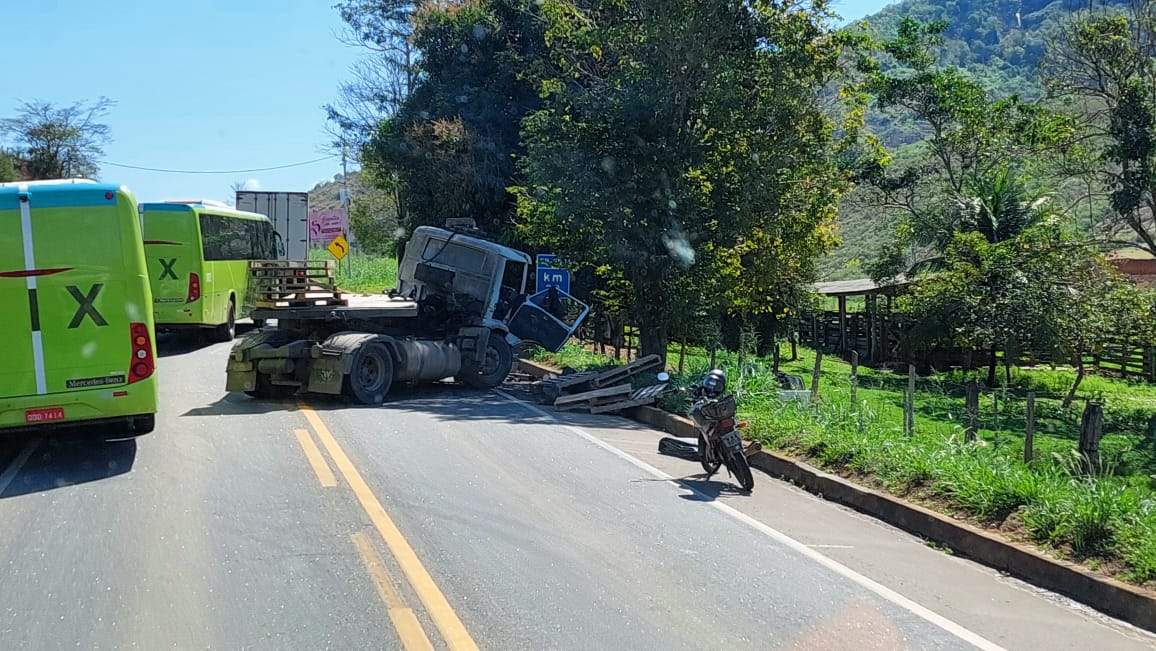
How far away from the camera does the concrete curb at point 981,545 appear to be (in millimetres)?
6584

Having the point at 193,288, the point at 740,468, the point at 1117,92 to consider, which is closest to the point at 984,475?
the point at 740,468

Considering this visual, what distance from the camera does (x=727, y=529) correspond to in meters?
8.08

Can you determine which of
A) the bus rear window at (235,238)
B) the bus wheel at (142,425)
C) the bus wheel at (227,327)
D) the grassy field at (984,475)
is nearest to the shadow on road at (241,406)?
the bus wheel at (142,425)

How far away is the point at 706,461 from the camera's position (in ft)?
33.0

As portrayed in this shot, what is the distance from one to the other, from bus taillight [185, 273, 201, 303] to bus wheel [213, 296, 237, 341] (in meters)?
1.87

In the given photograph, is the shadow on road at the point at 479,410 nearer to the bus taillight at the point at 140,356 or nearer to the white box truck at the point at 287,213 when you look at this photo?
the bus taillight at the point at 140,356

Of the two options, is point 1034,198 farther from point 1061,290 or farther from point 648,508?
point 648,508

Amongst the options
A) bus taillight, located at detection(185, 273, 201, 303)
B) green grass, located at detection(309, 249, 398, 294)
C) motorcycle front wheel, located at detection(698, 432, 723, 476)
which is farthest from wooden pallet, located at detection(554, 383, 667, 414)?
green grass, located at detection(309, 249, 398, 294)

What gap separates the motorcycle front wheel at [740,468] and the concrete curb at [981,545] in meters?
0.81

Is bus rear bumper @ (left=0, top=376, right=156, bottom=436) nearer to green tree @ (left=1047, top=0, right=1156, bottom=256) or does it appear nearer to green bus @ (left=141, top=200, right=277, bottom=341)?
green bus @ (left=141, top=200, right=277, bottom=341)

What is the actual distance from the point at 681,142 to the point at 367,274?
86.8ft

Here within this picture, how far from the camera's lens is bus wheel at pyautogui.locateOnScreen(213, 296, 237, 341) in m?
23.7

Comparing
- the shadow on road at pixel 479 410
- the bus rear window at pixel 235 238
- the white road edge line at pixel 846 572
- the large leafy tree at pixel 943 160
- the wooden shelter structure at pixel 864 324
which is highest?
the large leafy tree at pixel 943 160

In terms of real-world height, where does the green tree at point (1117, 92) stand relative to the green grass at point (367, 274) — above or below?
above
